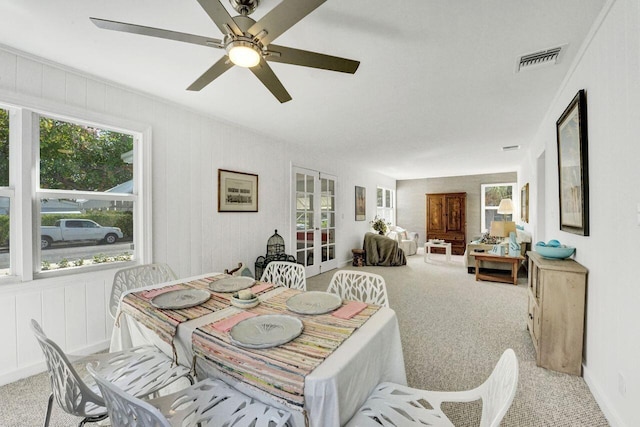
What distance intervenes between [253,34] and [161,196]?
215cm

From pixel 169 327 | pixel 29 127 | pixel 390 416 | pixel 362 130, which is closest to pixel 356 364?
pixel 390 416

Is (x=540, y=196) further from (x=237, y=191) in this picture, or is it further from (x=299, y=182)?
(x=237, y=191)

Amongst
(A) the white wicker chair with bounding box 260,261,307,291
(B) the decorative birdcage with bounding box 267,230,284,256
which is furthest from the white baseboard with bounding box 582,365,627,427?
(B) the decorative birdcage with bounding box 267,230,284,256

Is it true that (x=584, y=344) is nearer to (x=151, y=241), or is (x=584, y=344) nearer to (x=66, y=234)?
(x=151, y=241)

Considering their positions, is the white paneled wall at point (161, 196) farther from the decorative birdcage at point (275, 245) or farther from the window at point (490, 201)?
the window at point (490, 201)

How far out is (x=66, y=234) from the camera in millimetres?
2328

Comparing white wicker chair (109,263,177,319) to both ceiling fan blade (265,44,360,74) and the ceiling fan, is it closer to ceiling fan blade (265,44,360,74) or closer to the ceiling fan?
the ceiling fan

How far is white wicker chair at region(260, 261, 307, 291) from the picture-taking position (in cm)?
236

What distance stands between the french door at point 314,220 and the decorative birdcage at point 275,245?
0.53 metres

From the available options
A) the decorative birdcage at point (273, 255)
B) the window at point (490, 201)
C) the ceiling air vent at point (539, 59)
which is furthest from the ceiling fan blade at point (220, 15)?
the window at point (490, 201)

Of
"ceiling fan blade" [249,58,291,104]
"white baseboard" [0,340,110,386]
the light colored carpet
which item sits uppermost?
"ceiling fan blade" [249,58,291,104]

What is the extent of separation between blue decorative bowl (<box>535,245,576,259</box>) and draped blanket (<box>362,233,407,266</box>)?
12.6ft

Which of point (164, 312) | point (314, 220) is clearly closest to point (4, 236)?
point (164, 312)

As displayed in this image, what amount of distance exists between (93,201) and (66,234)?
336 millimetres
